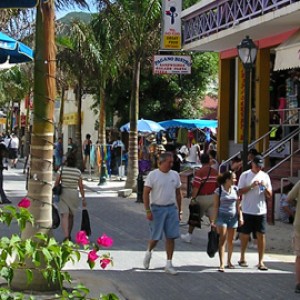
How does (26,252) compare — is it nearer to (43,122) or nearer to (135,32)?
(43,122)

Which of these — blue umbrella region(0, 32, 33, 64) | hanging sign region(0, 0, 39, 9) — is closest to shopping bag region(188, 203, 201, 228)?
blue umbrella region(0, 32, 33, 64)

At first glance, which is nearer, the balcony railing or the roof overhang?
the roof overhang

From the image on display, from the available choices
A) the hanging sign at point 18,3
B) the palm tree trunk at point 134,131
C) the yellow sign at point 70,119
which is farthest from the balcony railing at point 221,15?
the yellow sign at point 70,119

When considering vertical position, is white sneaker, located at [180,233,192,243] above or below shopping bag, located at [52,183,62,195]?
below

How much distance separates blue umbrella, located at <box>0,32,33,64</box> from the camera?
844cm

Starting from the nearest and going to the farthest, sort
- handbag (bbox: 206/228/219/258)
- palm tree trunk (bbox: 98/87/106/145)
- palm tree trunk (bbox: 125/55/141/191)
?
handbag (bbox: 206/228/219/258), palm tree trunk (bbox: 125/55/141/191), palm tree trunk (bbox: 98/87/106/145)

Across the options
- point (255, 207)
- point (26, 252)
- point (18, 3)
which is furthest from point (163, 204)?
point (26, 252)

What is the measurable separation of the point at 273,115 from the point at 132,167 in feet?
16.2

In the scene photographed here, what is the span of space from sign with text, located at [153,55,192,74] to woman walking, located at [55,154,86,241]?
8.95 metres

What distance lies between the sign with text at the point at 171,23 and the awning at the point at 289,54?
4864mm

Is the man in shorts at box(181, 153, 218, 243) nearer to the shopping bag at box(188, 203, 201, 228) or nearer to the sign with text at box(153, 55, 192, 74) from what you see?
the shopping bag at box(188, 203, 201, 228)

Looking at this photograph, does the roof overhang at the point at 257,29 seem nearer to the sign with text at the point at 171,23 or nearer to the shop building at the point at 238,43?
the shop building at the point at 238,43

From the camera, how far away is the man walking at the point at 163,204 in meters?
9.77

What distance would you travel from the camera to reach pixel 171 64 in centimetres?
2027
